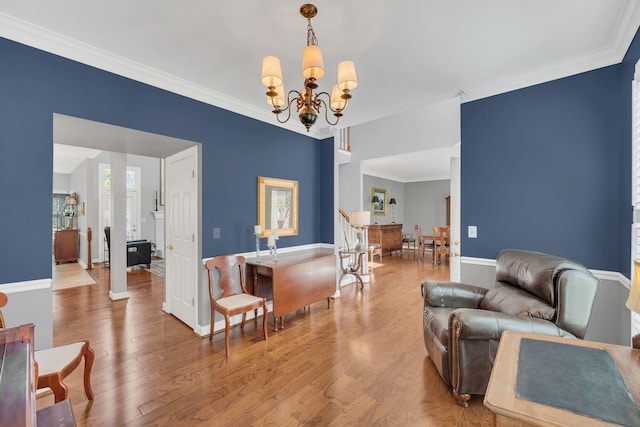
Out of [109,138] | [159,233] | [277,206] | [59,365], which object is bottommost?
[59,365]

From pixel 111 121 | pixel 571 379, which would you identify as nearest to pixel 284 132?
pixel 111 121

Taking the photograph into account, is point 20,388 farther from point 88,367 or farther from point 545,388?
point 545,388

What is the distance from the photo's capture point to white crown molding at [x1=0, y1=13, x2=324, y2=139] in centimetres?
193

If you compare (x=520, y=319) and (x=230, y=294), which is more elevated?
(x=520, y=319)

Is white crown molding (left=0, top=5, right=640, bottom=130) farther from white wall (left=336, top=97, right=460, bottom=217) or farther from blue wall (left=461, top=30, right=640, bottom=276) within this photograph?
white wall (left=336, top=97, right=460, bottom=217)

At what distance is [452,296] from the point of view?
2.46 metres

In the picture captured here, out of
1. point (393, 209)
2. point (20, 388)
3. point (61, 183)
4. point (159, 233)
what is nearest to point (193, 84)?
point (20, 388)

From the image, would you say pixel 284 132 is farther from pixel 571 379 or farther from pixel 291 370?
pixel 571 379

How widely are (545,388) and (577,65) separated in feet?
8.85

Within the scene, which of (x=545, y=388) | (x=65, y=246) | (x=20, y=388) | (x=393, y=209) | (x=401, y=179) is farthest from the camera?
(x=401, y=179)

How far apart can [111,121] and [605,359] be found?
11.5 ft

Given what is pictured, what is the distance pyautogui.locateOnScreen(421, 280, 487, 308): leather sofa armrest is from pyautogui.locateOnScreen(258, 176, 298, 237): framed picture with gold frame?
6.67 ft

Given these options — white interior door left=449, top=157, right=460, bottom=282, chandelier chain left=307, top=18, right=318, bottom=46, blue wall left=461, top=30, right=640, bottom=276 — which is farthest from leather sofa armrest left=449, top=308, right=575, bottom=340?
chandelier chain left=307, top=18, right=318, bottom=46

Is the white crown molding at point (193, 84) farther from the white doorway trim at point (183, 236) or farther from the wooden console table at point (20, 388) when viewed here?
the wooden console table at point (20, 388)
